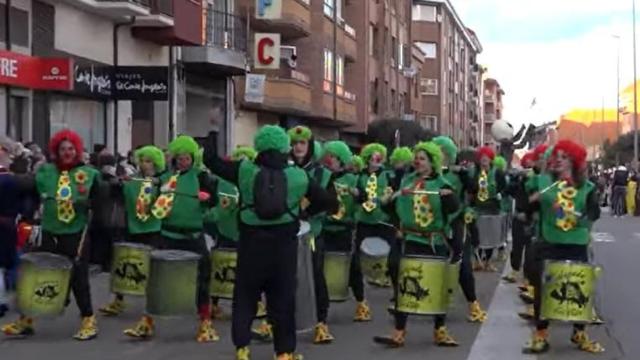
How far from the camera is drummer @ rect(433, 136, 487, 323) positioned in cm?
1031

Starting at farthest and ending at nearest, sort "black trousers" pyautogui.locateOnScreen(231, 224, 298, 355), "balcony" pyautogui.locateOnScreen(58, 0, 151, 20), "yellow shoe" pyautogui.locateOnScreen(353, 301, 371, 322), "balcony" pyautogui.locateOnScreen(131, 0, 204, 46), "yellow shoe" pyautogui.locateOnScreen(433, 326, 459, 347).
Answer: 1. "balcony" pyautogui.locateOnScreen(131, 0, 204, 46)
2. "balcony" pyautogui.locateOnScreen(58, 0, 151, 20)
3. "yellow shoe" pyautogui.locateOnScreen(353, 301, 371, 322)
4. "yellow shoe" pyautogui.locateOnScreen(433, 326, 459, 347)
5. "black trousers" pyautogui.locateOnScreen(231, 224, 298, 355)

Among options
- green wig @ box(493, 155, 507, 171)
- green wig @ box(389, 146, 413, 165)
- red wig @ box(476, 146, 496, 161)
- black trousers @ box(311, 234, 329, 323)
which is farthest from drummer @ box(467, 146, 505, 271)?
black trousers @ box(311, 234, 329, 323)

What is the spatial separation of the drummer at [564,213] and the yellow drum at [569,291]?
0.17 metres

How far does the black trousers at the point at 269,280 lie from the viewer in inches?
321

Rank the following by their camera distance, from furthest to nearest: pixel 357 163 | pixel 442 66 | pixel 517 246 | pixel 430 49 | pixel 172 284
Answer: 1. pixel 442 66
2. pixel 430 49
3. pixel 517 246
4. pixel 357 163
5. pixel 172 284

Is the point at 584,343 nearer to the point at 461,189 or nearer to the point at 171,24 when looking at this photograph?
the point at 461,189

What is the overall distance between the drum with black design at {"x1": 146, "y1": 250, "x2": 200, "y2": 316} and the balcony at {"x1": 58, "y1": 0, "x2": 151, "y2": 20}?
505 inches

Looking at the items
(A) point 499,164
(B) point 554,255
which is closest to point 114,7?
(A) point 499,164

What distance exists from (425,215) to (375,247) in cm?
136

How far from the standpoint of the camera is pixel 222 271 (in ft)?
34.1

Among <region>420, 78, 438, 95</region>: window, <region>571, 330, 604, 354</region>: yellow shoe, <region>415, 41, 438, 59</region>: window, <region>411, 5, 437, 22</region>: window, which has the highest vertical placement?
<region>411, 5, 437, 22</region>: window

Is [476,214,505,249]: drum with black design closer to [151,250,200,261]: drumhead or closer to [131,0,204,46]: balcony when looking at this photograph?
[151,250,200,261]: drumhead

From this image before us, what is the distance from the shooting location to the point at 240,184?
8.23 m

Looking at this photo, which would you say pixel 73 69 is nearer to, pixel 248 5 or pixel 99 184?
pixel 99 184
